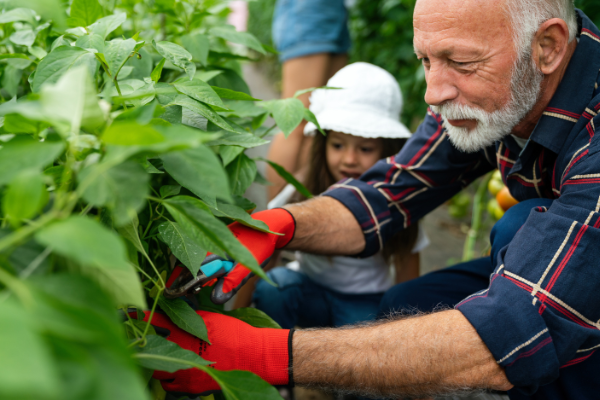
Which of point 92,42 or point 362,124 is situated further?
point 362,124

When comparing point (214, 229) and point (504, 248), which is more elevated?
point (214, 229)

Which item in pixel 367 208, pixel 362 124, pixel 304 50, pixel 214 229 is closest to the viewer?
pixel 214 229

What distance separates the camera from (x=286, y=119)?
3.04ft

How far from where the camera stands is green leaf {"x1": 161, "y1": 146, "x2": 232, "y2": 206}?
448mm

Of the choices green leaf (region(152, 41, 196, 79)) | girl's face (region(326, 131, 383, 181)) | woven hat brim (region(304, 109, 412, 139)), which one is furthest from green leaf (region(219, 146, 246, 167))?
girl's face (region(326, 131, 383, 181))

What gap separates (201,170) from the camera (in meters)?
0.46

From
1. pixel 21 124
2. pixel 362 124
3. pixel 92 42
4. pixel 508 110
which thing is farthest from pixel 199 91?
pixel 362 124

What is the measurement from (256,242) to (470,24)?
26.2 inches

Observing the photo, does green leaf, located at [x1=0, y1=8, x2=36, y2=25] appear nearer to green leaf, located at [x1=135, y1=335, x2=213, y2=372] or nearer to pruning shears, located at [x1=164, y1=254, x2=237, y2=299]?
pruning shears, located at [x1=164, y1=254, x2=237, y2=299]

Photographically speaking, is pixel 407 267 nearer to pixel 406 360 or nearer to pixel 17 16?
pixel 406 360

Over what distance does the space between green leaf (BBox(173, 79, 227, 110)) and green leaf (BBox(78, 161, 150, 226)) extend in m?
0.33

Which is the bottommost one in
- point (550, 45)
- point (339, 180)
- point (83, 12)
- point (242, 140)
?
point (339, 180)

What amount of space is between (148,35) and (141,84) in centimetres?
67

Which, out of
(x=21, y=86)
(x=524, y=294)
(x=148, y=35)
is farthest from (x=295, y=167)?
(x=524, y=294)
